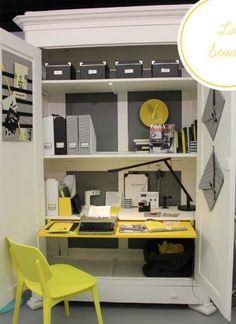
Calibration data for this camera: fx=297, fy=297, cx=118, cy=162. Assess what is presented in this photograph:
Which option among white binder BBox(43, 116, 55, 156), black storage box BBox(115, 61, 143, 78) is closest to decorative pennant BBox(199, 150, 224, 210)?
black storage box BBox(115, 61, 143, 78)

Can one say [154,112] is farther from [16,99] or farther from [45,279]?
[45,279]

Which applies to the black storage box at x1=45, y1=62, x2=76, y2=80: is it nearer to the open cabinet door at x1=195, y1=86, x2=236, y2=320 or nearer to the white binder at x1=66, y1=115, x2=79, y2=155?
the white binder at x1=66, y1=115, x2=79, y2=155

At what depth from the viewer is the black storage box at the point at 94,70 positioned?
2365 mm

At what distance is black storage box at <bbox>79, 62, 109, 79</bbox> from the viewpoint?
2.37m

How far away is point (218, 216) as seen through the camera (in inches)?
77.7

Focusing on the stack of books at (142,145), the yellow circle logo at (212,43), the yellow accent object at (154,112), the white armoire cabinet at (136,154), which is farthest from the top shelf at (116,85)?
the yellow circle logo at (212,43)

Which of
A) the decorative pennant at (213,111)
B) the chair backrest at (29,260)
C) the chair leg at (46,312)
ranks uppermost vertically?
the decorative pennant at (213,111)

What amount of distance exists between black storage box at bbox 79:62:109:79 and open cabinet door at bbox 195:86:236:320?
774 mm

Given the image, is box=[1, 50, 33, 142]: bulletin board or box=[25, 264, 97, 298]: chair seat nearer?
box=[25, 264, 97, 298]: chair seat

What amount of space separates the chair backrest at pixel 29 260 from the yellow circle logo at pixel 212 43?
128 cm

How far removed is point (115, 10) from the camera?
2225 millimetres

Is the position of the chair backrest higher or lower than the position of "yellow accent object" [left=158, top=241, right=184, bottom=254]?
higher

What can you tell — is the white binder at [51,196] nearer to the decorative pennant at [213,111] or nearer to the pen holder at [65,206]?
the pen holder at [65,206]

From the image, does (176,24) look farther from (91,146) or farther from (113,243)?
(113,243)
